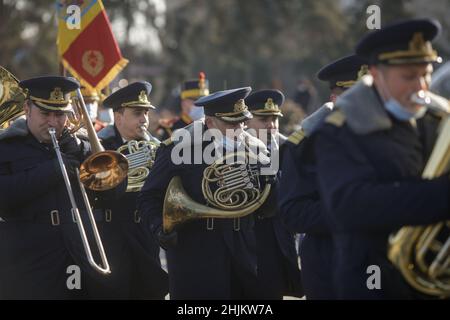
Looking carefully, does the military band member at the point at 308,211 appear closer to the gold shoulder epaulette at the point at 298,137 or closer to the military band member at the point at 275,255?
the gold shoulder epaulette at the point at 298,137

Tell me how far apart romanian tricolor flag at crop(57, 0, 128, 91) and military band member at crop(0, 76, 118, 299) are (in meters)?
2.85

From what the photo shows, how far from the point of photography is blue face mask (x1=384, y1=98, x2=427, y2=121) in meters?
Result: 4.48

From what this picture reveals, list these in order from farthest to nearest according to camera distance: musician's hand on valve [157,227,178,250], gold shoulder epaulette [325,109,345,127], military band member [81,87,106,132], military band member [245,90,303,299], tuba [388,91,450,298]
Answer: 1. military band member [81,87,106,132]
2. military band member [245,90,303,299]
3. musician's hand on valve [157,227,178,250]
4. gold shoulder epaulette [325,109,345,127]
5. tuba [388,91,450,298]

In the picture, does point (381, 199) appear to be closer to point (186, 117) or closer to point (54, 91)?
point (54, 91)

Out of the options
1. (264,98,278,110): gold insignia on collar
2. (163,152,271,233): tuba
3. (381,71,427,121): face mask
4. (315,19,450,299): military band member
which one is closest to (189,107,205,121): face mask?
(264,98,278,110): gold insignia on collar

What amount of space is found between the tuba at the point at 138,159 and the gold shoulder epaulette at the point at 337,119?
340 cm

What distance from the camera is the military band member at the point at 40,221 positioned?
22.9ft

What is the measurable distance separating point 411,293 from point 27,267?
324 centimetres

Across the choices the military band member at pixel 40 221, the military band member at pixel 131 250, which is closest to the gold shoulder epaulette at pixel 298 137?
the military band member at pixel 40 221

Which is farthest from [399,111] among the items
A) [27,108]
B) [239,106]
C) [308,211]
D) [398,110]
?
[27,108]

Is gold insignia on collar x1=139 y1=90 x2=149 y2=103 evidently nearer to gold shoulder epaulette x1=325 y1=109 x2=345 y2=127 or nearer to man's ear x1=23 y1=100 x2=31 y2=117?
man's ear x1=23 y1=100 x2=31 y2=117

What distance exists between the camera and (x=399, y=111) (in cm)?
449

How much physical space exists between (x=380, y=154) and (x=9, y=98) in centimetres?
407

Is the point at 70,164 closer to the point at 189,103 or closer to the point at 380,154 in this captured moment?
the point at 380,154
